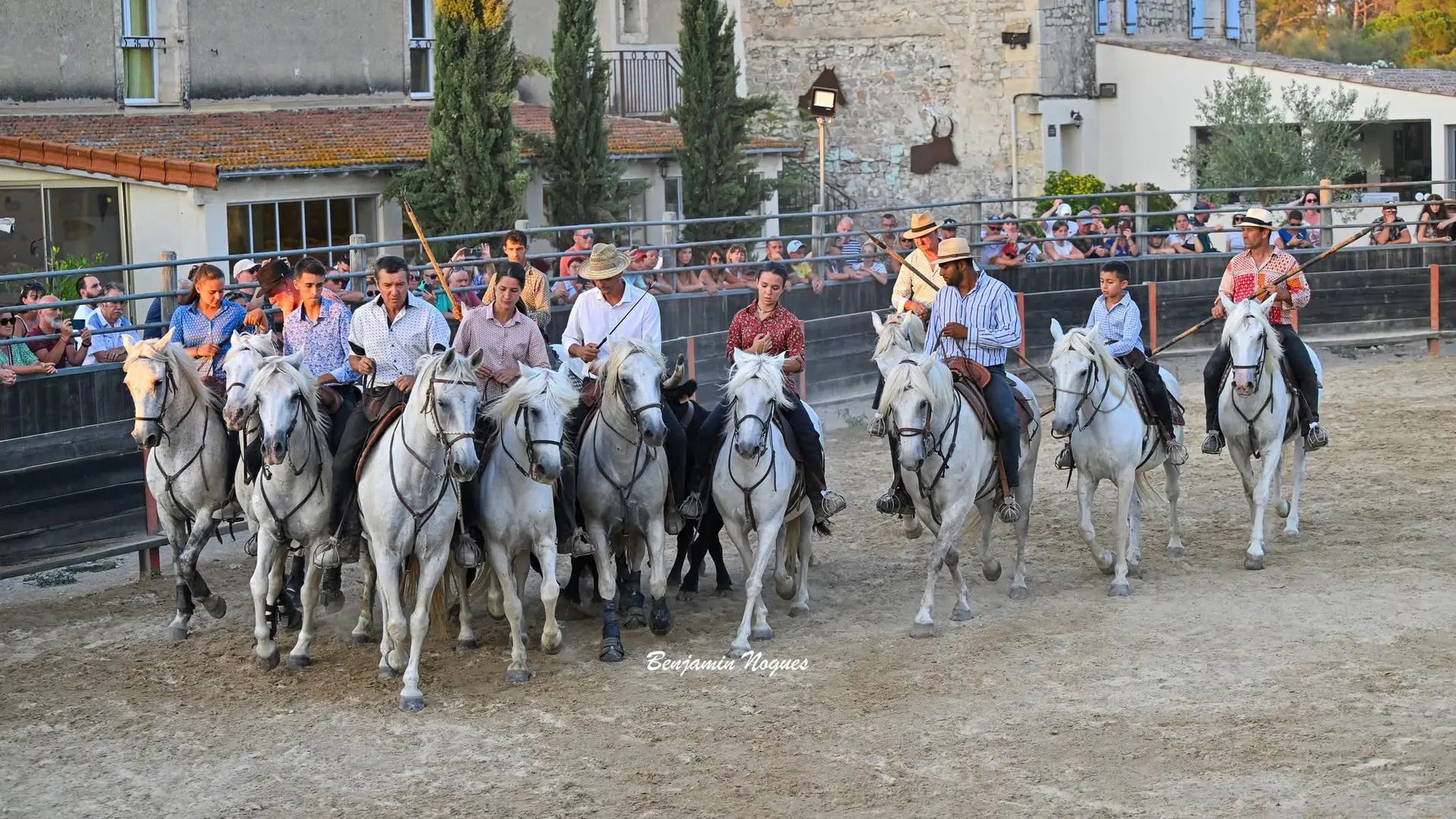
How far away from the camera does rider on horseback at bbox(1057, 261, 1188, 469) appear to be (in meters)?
10.3

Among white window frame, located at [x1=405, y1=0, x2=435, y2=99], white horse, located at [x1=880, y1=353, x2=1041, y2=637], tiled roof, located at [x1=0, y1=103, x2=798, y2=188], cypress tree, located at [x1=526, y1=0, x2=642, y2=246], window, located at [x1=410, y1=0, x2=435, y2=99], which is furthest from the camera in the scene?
window, located at [x1=410, y1=0, x2=435, y2=99]

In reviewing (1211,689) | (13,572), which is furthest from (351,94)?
(1211,689)

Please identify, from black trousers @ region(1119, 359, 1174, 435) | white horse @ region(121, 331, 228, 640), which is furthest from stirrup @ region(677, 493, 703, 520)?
black trousers @ region(1119, 359, 1174, 435)

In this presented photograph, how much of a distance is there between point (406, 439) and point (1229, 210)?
44.5 feet

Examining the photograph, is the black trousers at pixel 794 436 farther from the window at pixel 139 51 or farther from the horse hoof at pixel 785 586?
the window at pixel 139 51

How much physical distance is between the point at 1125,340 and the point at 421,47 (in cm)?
1575

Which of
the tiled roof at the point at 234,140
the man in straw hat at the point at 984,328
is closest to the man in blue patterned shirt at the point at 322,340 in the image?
the man in straw hat at the point at 984,328

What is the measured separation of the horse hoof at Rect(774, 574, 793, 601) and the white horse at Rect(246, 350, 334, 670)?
2.54 meters

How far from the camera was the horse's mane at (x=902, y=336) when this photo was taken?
9.74m

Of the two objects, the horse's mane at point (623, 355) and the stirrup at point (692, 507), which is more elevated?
the horse's mane at point (623, 355)

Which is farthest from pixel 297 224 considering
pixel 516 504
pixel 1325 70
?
pixel 1325 70

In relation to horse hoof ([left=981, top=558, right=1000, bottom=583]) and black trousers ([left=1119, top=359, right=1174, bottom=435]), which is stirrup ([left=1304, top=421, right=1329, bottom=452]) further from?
horse hoof ([left=981, top=558, right=1000, bottom=583])

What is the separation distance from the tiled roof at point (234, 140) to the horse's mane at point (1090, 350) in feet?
36.7

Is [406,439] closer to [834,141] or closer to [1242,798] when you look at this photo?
[1242,798]
